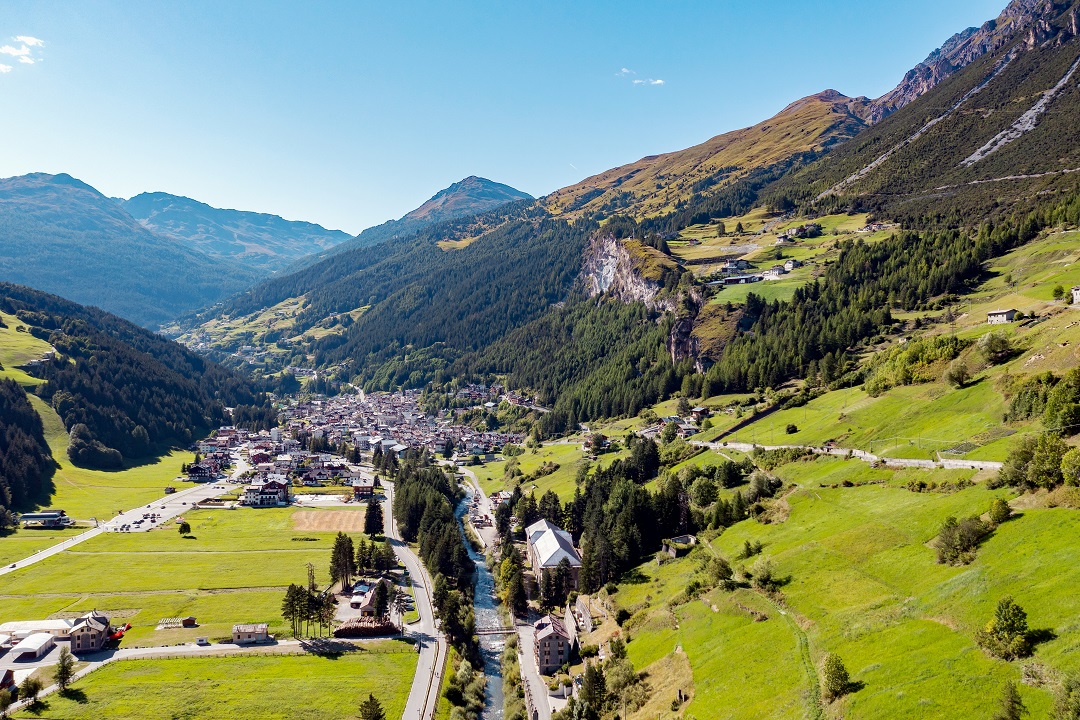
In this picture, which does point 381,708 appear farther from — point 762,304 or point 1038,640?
point 762,304

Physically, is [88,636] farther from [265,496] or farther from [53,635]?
[265,496]

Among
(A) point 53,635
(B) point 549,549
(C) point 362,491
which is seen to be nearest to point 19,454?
(C) point 362,491

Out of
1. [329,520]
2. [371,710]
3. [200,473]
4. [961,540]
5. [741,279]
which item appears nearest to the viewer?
[961,540]

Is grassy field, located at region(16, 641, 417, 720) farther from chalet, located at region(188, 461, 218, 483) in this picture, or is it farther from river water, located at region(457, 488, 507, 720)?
chalet, located at region(188, 461, 218, 483)

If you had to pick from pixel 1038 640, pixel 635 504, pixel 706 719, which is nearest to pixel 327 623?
pixel 635 504

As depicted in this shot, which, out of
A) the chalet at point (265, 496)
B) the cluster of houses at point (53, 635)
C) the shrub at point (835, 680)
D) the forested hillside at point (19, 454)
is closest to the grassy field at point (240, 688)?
the cluster of houses at point (53, 635)

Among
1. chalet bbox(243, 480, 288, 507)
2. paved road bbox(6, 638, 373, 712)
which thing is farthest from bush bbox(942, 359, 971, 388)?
chalet bbox(243, 480, 288, 507)
